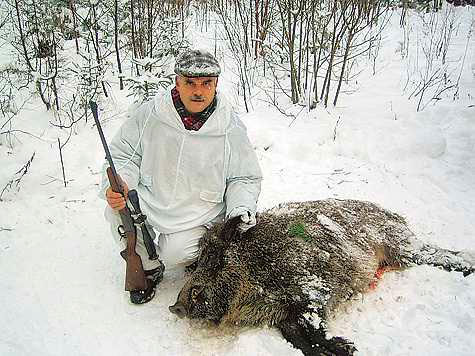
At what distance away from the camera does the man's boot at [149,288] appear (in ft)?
9.76

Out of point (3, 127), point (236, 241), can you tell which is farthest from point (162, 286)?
point (3, 127)

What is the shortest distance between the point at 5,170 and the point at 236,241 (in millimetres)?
3019

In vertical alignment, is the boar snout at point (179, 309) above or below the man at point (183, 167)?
below

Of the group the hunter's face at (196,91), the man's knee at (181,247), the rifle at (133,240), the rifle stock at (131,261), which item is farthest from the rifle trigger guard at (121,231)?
the hunter's face at (196,91)

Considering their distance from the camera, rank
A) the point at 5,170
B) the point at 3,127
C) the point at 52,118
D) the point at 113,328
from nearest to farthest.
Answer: the point at 113,328
the point at 5,170
the point at 3,127
the point at 52,118

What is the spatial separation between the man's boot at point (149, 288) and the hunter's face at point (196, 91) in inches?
49.7

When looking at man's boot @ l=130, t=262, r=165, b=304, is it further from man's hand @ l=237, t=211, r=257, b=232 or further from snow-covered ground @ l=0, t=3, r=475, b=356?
man's hand @ l=237, t=211, r=257, b=232

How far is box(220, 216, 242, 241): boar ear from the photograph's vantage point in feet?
9.43

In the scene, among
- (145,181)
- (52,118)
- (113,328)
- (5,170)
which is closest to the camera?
(113,328)

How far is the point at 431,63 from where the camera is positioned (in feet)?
22.4

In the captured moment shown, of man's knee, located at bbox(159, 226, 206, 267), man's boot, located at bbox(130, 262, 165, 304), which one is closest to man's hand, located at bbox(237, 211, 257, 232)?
man's knee, located at bbox(159, 226, 206, 267)

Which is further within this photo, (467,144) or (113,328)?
(467,144)

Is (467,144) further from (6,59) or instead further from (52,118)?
(6,59)

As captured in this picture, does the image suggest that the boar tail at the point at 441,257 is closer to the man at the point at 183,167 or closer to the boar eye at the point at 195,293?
the man at the point at 183,167
